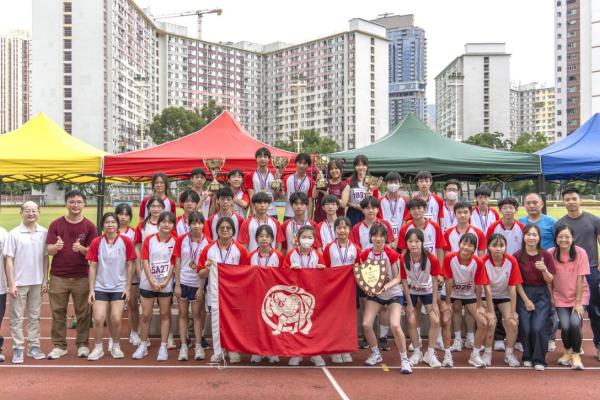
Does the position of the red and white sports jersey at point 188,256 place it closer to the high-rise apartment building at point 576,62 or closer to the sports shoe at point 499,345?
the sports shoe at point 499,345

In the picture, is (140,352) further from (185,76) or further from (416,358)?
(185,76)

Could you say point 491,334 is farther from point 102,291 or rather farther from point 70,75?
point 70,75

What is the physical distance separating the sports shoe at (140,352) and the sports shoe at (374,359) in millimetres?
2644

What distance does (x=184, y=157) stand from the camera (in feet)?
29.0

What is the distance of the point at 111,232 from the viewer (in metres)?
6.13

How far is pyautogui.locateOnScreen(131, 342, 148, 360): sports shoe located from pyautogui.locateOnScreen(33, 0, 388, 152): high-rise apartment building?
62.1 metres

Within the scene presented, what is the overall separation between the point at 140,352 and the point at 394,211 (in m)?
3.76

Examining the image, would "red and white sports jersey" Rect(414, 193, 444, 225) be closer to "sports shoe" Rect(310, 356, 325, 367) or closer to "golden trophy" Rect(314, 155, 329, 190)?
"golden trophy" Rect(314, 155, 329, 190)

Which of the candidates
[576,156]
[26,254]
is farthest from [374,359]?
[576,156]

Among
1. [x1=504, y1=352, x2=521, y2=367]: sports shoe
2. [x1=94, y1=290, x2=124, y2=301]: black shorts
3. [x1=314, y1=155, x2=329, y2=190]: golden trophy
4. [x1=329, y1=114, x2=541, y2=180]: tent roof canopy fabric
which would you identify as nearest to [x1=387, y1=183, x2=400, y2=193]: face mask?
[x1=314, y1=155, x2=329, y2=190]: golden trophy

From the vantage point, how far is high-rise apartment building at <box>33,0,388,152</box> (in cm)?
7412

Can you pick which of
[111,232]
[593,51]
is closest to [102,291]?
[111,232]

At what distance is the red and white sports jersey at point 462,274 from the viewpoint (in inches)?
236

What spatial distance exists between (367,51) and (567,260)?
105m
